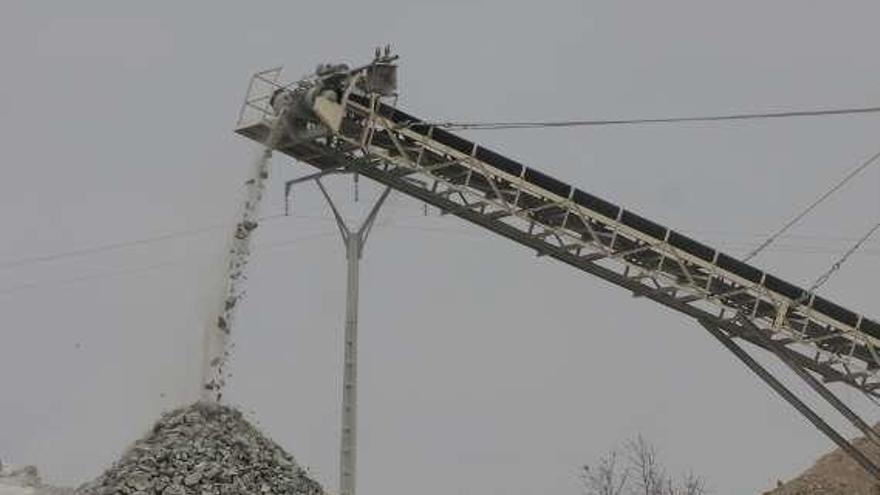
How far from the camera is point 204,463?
14000 millimetres

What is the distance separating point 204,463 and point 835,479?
12.0 meters

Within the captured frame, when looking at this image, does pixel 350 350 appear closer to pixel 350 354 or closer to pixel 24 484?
pixel 350 354

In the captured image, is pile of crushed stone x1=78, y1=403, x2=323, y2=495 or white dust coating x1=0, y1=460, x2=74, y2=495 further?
white dust coating x1=0, y1=460, x2=74, y2=495

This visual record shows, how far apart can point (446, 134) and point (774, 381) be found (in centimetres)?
641

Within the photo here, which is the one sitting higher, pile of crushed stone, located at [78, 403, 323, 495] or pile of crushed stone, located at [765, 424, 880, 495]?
pile of crushed stone, located at [765, 424, 880, 495]

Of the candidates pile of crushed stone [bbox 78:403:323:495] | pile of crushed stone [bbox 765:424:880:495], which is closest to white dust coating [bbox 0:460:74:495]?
pile of crushed stone [bbox 78:403:323:495]

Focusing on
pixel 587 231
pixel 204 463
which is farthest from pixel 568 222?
pixel 204 463

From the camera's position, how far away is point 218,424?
14.9 meters

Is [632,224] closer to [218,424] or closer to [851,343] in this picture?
[851,343]

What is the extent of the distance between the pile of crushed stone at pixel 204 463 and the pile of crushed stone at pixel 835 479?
9.54m

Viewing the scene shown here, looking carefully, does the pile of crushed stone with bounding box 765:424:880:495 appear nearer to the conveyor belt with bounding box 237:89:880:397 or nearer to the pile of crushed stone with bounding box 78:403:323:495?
the conveyor belt with bounding box 237:89:880:397

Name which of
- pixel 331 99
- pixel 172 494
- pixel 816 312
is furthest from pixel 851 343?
pixel 172 494

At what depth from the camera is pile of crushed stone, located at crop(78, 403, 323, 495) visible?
1371 centimetres

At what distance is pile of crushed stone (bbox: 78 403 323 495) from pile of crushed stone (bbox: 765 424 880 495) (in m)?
9.54
